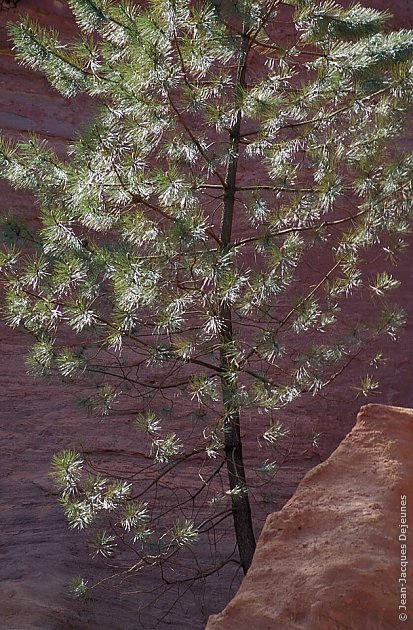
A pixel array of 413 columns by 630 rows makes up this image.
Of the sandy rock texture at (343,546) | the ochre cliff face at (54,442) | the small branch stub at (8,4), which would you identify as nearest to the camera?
the sandy rock texture at (343,546)

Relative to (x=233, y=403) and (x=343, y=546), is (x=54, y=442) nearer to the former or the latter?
(x=233, y=403)

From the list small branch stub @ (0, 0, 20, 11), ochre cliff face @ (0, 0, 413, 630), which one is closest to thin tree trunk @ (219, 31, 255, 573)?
ochre cliff face @ (0, 0, 413, 630)

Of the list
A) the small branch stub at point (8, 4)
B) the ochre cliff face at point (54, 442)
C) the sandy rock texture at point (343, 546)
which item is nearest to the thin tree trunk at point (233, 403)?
the ochre cliff face at point (54, 442)

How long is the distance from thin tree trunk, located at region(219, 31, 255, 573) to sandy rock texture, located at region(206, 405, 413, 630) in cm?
102

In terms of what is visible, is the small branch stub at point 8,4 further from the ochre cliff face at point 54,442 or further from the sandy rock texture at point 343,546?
the sandy rock texture at point 343,546

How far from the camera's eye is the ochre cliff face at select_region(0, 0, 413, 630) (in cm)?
598

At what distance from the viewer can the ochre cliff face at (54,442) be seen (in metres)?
5.98

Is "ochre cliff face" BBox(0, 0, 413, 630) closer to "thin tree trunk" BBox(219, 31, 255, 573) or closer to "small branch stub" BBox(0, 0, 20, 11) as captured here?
"small branch stub" BBox(0, 0, 20, 11)

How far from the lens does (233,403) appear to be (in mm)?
5039

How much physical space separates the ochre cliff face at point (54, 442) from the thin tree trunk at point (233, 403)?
0.21 metres

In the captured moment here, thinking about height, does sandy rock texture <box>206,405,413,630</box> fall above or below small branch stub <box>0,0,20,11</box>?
below

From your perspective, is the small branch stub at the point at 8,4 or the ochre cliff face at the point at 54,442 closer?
the ochre cliff face at the point at 54,442

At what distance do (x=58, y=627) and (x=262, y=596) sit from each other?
2.32 meters

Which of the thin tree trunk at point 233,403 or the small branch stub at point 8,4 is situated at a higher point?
the small branch stub at point 8,4
